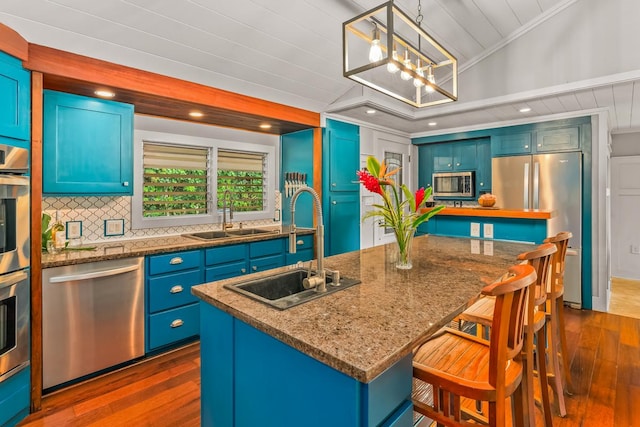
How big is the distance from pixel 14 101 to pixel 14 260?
0.92 meters

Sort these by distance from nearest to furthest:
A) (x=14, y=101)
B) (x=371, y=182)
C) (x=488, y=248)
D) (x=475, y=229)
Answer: (x=371, y=182) < (x=14, y=101) < (x=488, y=248) < (x=475, y=229)

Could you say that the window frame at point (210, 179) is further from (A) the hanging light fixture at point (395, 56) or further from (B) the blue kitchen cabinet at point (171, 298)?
(A) the hanging light fixture at point (395, 56)

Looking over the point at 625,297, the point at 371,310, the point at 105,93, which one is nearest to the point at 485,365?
the point at 371,310

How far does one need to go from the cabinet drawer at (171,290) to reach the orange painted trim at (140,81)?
1.47 m

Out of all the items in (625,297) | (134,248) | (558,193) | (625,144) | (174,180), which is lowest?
(625,297)

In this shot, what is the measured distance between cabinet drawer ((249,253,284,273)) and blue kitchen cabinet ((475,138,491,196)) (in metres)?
3.08

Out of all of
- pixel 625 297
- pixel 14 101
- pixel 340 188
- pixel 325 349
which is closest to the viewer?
pixel 325 349

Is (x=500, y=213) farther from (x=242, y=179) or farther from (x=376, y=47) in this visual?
(x=242, y=179)

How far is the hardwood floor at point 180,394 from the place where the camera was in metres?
1.93

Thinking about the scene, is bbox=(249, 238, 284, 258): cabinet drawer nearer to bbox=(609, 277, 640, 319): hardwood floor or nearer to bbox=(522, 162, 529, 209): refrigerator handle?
bbox=(522, 162, 529, 209): refrigerator handle

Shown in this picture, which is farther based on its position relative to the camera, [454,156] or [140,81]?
[454,156]

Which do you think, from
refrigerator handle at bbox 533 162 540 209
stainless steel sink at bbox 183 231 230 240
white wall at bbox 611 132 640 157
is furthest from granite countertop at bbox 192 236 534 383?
white wall at bbox 611 132 640 157

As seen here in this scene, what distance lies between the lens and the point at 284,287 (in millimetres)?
1622

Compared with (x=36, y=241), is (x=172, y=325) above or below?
below
